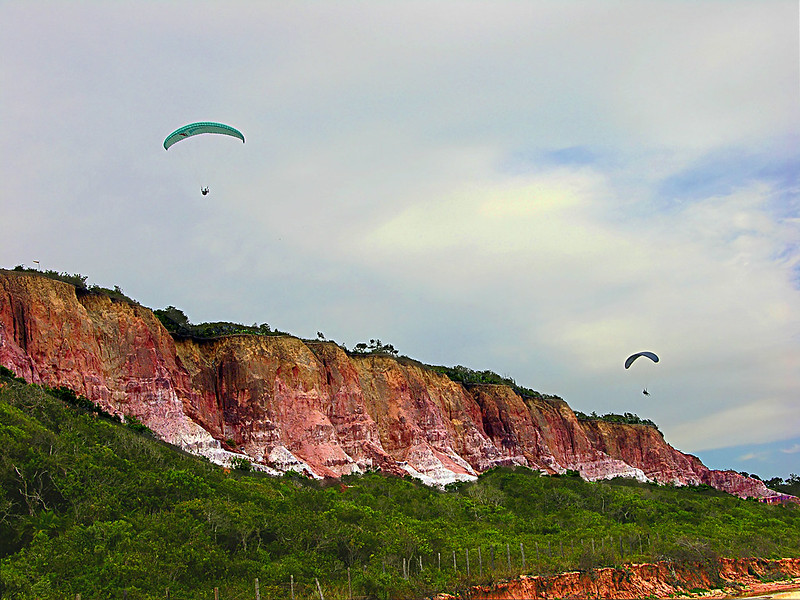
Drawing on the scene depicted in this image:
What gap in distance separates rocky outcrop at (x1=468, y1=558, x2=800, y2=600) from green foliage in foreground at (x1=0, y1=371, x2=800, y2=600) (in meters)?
0.59

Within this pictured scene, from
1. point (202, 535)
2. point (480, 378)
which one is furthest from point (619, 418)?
point (202, 535)

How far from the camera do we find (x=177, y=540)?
21828 mm

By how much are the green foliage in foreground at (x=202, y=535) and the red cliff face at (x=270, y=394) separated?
14.2 feet

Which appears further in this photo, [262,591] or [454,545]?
[454,545]

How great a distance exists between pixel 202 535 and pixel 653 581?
17656 mm

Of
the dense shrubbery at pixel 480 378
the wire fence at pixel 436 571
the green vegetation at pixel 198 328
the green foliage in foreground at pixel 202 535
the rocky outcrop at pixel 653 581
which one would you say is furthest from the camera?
the dense shrubbery at pixel 480 378

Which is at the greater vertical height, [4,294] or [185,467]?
[4,294]

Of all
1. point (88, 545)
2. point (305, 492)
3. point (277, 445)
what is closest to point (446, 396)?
point (277, 445)

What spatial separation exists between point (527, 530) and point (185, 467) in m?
17.1

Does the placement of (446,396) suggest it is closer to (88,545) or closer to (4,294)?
(4,294)

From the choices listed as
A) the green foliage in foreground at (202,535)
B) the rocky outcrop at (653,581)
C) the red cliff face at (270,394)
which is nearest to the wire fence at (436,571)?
the green foliage in foreground at (202,535)

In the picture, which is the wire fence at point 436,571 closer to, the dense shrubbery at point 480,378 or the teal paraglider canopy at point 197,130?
the teal paraglider canopy at point 197,130

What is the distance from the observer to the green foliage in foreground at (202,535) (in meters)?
19.9

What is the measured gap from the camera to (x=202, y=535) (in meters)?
22.0
